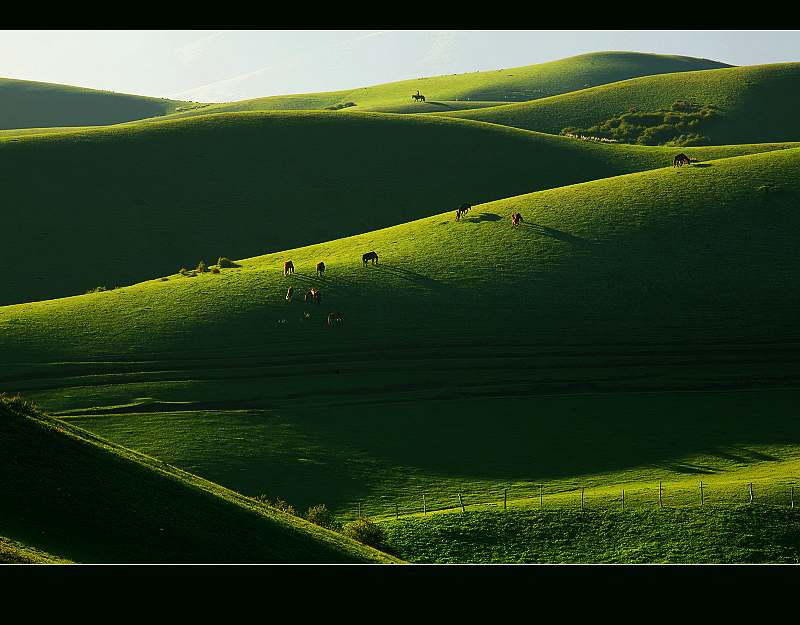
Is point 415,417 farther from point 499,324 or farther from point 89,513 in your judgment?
point 89,513

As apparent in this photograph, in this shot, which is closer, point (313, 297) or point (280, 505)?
Answer: point (280, 505)

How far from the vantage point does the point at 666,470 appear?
4359 cm

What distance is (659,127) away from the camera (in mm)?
152125

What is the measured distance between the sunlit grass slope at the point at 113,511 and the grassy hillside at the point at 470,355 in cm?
1654

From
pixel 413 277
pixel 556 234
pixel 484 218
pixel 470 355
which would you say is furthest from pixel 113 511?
pixel 484 218

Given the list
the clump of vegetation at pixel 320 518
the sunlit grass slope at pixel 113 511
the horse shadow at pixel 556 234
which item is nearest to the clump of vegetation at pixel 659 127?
the horse shadow at pixel 556 234

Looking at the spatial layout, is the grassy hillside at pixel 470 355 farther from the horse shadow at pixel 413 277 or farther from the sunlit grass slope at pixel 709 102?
the sunlit grass slope at pixel 709 102

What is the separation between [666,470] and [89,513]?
3165 cm

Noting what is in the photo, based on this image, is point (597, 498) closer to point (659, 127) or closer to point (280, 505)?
point (280, 505)

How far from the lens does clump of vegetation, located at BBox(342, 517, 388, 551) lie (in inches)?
1243

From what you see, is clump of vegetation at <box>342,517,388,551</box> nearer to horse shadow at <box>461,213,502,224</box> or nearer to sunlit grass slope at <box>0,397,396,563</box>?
sunlit grass slope at <box>0,397,396,563</box>

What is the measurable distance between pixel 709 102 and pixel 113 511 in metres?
164

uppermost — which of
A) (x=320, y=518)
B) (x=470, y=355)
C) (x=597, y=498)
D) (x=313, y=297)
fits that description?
(x=313, y=297)
